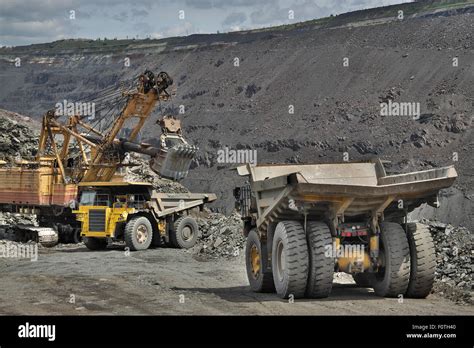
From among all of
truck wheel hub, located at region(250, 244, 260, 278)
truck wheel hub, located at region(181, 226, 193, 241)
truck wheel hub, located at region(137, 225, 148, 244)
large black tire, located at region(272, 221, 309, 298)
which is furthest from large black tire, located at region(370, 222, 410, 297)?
truck wheel hub, located at region(181, 226, 193, 241)

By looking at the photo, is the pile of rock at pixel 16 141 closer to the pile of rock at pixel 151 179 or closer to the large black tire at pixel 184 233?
the pile of rock at pixel 151 179

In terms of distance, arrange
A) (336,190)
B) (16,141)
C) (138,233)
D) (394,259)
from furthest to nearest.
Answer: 1. (16,141)
2. (138,233)
3. (394,259)
4. (336,190)

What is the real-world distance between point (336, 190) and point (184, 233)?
1575 cm

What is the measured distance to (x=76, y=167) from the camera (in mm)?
29844

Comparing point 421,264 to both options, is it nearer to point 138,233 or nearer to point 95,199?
point 138,233

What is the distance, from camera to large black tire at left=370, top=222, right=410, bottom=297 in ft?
38.7

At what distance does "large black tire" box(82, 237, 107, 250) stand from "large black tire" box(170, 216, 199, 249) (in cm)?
254

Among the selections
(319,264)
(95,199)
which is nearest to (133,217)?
(95,199)

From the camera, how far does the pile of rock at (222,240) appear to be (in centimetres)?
2273

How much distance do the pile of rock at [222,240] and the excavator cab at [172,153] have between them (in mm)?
2451

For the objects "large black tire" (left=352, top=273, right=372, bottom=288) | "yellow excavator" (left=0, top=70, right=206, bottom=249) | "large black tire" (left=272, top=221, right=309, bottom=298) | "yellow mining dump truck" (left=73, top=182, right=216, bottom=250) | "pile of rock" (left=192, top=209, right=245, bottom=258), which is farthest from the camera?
"yellow excavator" (left=0, top=70, right=206, bottom=249)

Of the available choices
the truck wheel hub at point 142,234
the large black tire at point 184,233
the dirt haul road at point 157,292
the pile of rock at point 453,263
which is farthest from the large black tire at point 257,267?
the large black tire at point 184,233

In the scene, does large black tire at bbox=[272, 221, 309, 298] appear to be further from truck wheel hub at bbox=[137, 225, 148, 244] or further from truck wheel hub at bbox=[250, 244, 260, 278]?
truck wheel hub at bbox=[137, 225, 148, 244]
